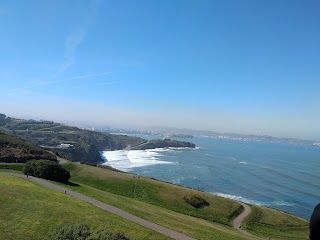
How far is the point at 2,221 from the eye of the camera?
25812 mm

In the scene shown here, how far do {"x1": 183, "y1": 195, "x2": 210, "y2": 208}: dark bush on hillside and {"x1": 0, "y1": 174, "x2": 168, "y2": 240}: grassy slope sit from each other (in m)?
23.4

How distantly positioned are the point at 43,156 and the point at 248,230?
1985 inches

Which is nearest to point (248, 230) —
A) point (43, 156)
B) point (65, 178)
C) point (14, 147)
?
point (65, 178)

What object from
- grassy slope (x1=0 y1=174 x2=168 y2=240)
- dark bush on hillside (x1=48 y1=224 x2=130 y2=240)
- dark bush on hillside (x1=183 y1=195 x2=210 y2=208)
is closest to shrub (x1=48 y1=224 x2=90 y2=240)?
dark bush on hillside (x1=48 y1=224 x2=130 y2=240)

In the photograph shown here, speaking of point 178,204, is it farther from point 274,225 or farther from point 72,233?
point 72,233

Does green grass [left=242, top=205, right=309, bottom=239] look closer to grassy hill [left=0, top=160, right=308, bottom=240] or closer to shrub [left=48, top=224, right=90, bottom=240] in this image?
grassy hill [left=0, top=160, right=308, bottom=240]

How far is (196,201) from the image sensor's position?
51.2 metres

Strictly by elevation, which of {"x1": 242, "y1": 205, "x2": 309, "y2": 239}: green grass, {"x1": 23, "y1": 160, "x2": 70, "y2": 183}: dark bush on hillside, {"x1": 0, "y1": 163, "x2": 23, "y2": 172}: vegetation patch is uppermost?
{"x1": 23, "y1": 160, "x2": 70, "y2": 183}: dark bush on hillside

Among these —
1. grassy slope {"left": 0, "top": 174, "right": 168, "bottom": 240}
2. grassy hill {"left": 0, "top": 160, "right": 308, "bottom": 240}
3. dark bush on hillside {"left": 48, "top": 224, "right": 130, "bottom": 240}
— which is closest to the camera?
dark bush on hillside {"left": 48, "top": 224, "right": 130, "bottom": 240}

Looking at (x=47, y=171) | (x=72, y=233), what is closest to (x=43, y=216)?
(x=72, y=233)

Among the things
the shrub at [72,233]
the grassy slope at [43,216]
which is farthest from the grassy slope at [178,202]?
the shrub at [72,233]

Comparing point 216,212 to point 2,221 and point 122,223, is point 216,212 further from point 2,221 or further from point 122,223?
point 2,221

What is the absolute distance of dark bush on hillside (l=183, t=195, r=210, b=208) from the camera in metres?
50.9

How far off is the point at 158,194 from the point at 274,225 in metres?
19.9
